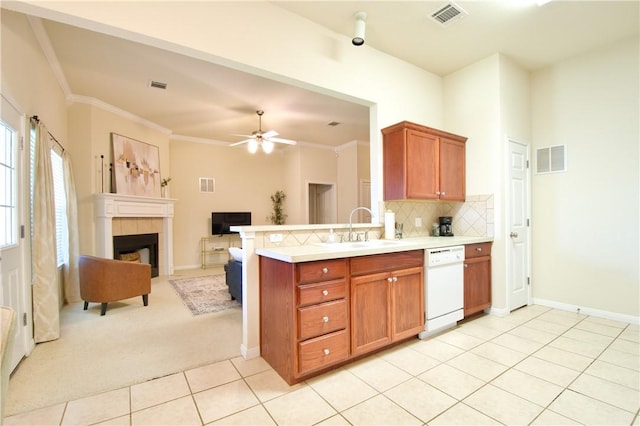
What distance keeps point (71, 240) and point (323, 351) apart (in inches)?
155

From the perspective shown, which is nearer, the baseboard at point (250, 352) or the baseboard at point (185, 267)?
the baseboard at point (250, 352)

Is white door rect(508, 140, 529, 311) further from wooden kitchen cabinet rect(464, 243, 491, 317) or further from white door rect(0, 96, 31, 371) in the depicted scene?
white door rect(0, 96, 31, 371)

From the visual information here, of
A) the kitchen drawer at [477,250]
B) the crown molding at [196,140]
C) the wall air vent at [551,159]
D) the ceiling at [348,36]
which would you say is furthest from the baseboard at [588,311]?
the crown molding at [196,140]

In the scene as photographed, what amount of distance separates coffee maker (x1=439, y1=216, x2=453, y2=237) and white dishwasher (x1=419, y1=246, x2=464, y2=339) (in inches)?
27.9

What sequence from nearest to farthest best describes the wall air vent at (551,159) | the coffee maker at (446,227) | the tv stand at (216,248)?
the wall air vent at (551,159) < the coffee maker at (446,227) < the tv stand at (216,248)

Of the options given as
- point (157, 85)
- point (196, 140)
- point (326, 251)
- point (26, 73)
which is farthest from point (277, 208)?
point (326, 251)

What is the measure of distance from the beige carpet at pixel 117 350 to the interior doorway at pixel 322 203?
4.51 m

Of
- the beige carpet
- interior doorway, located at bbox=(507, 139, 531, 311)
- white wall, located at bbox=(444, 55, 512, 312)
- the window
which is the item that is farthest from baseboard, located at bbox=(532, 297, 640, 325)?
the window

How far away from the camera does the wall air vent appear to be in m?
3.64

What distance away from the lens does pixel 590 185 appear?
3.42 meters

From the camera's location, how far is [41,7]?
1.78 metres

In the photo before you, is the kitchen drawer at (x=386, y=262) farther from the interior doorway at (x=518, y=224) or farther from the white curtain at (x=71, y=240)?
the white curtain at (x=71, y=240)

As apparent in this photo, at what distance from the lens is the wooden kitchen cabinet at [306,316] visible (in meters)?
2.04

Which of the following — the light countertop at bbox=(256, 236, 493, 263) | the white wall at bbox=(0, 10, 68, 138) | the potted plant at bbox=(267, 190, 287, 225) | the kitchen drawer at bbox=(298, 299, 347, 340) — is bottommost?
the kitchen drawer at bbox=(298, 299, 347, 340)
